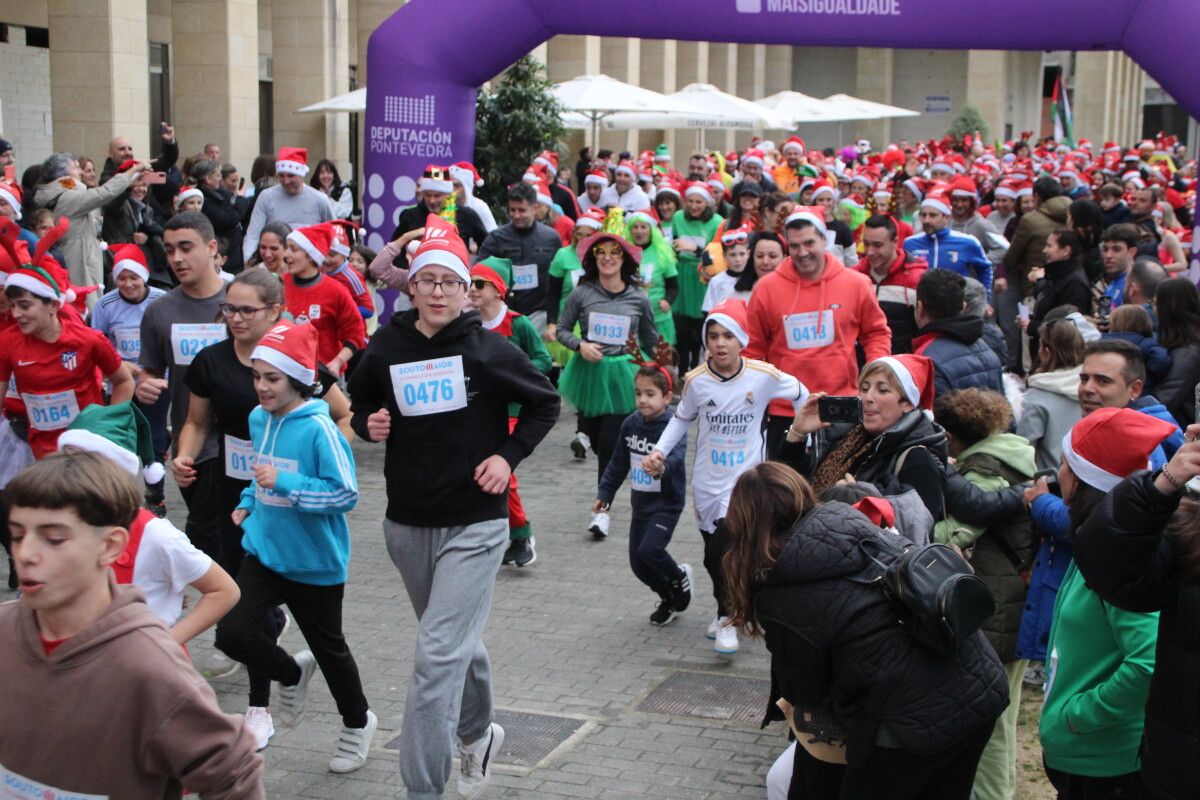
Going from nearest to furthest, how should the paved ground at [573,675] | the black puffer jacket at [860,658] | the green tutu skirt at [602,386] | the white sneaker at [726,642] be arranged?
the black puffer jacket at [860,658]
the paved ground at [573,675]
the white sneaker at [726,642]
the green tutu skirt at [602,386]

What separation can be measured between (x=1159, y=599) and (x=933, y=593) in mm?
525

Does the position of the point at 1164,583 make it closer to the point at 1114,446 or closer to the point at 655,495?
the point at 1114,446

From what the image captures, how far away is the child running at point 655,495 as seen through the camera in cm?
800

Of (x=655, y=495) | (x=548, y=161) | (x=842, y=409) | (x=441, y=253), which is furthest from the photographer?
(x=548, y=161)

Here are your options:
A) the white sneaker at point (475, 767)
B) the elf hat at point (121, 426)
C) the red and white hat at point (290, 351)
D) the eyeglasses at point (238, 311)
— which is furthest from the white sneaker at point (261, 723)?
the eyeglasses at point (238, 311)

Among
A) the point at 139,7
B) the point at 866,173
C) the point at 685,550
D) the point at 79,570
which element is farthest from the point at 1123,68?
the point at 79,570

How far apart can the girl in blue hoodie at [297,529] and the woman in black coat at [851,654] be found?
85.0 inches

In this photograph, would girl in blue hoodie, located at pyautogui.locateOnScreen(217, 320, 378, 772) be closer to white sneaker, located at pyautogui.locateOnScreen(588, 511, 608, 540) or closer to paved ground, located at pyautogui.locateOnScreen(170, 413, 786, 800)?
paved ground, located at pyautogui.locateOnScreen(170, 413, 786, 800)

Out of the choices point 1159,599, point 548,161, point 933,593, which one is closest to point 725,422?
point 933,593

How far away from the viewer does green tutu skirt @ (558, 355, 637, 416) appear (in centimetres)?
1025

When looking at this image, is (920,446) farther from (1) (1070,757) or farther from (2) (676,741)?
(2) (676,741)

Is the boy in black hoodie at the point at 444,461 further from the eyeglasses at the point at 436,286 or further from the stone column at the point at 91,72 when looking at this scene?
the stone column at the point at 91,72

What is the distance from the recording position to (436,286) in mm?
5602

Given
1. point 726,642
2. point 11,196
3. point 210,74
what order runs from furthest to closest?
point 210,74, point 11,196, point 726,642
